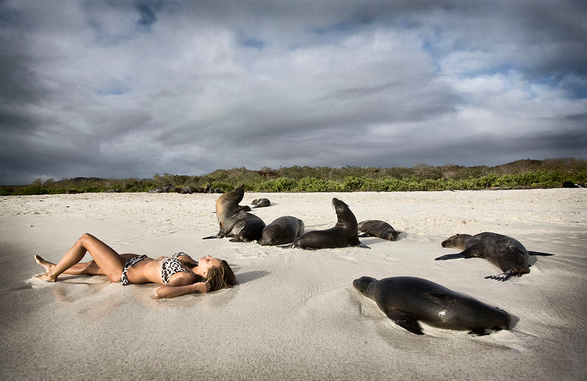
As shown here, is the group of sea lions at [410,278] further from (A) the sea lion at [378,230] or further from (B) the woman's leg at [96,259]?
(B) the woman's leg at [96,259]

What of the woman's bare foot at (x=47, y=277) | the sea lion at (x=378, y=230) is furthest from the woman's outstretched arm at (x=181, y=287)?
the sea lion at (x=378, y=230)

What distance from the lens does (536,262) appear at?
17.5 feet

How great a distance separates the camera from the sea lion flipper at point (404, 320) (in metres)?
2.93

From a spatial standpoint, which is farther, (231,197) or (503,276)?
(231,197)

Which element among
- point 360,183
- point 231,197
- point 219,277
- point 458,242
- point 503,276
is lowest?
point 503,276

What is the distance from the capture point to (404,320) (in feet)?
10.1

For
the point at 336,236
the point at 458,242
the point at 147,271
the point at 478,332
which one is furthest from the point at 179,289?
the point at 458,242

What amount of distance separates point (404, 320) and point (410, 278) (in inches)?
21.3

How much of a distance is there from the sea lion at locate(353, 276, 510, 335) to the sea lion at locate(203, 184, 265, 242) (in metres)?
4.55

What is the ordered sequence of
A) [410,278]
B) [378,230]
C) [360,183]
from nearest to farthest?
[410,278] → [378,230] → [360,183]

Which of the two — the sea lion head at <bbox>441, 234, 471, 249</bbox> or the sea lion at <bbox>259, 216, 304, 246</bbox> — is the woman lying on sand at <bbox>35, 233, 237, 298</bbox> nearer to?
the sea lion at <bbox>259, 216, 304, 246</bbox>

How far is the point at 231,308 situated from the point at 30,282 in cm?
305

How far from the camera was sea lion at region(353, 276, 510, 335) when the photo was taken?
9.58 ft

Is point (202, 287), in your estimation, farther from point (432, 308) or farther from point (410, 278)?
point (432, 308)
